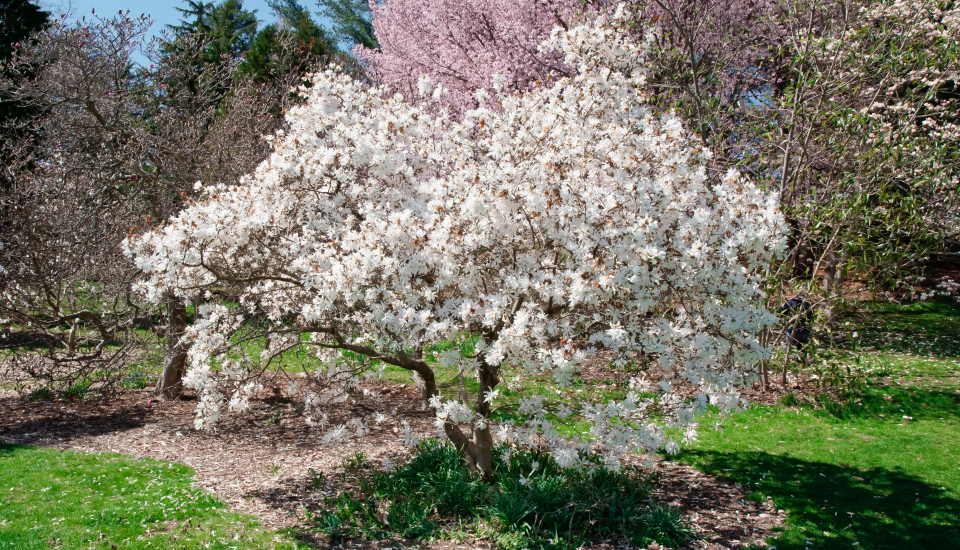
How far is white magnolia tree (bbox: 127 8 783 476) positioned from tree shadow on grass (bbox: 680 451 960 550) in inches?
86.2

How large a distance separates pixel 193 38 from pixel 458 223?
11201 mm

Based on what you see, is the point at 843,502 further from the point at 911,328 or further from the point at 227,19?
the point at 227,19

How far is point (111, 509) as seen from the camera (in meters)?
7.45

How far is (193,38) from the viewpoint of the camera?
550 inches

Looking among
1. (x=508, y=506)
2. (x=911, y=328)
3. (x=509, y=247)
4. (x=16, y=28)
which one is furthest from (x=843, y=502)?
(x=16, y=28)

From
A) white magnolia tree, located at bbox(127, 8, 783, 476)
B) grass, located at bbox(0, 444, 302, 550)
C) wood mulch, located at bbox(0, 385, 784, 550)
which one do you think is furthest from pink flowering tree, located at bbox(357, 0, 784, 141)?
grass, located at bbox(0, 444, 302, 550)

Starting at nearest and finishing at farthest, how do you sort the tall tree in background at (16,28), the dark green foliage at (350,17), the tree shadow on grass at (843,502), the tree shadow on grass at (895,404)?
the tree shadow on grass at (843,502)
the tree shadow on grass at (895,404)
the tall tree in background at (16,28)
the dark green foliage at (350,17)

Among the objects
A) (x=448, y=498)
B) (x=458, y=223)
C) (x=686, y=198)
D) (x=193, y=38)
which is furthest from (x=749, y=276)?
(x=193, y=38)

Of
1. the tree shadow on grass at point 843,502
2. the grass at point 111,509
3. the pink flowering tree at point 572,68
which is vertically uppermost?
the pink flowering tree at point 572,68

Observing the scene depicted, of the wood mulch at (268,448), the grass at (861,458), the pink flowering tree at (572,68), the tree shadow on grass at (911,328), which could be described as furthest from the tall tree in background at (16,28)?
the tree shadow on grass at (911,328)

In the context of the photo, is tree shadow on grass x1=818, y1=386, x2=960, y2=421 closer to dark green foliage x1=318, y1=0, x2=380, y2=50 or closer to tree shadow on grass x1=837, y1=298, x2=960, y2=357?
tree shadow on grass x1=837, y1=298, x2=960, y2=357

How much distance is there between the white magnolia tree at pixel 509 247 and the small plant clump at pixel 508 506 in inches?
18.4

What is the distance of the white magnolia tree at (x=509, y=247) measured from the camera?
18.8 feet

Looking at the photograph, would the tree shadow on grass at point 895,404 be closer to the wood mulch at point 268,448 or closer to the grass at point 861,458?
the grass at point 861,458
